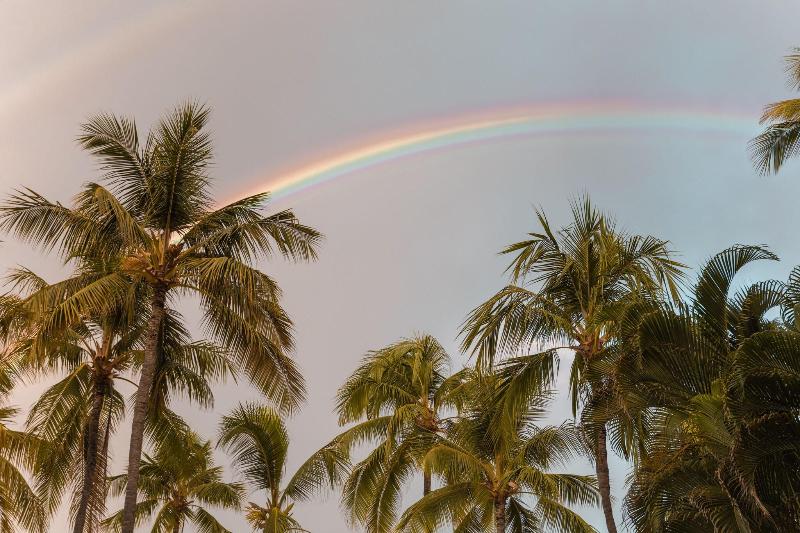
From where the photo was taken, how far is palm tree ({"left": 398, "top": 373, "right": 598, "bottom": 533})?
18.5 metres

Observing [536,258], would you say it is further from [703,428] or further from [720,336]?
[703,428]

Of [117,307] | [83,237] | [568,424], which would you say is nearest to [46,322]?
[83,237]

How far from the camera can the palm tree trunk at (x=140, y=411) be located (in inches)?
587

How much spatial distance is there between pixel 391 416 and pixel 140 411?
9.45 metres

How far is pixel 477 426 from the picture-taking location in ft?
59.4

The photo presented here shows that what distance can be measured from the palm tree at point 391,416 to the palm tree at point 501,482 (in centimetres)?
161

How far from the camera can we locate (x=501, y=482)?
65.6 ft

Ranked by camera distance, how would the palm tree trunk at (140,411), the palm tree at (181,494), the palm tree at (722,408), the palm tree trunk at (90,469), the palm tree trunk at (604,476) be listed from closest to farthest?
the palm tree at (722,408)
the palm tree trunk at (604,476)
the palm tree trunk at (140,411)
the palm tree trunk at (90,469)
the palm tree at (181,494)

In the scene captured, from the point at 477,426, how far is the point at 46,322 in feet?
31.1

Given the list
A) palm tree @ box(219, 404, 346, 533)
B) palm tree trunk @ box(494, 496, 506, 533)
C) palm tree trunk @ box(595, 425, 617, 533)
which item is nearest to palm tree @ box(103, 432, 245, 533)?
palm tree @ box(219, 404, 346, 533)

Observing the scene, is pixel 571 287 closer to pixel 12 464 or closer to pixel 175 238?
pixel 175 238

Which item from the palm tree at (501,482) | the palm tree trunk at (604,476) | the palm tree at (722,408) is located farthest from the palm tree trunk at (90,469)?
the palm tree at (722,408)

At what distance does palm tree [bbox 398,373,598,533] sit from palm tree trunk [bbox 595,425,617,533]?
348 cm

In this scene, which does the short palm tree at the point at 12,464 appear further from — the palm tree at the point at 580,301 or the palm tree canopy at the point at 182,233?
the palm tree at the point at 580,301
